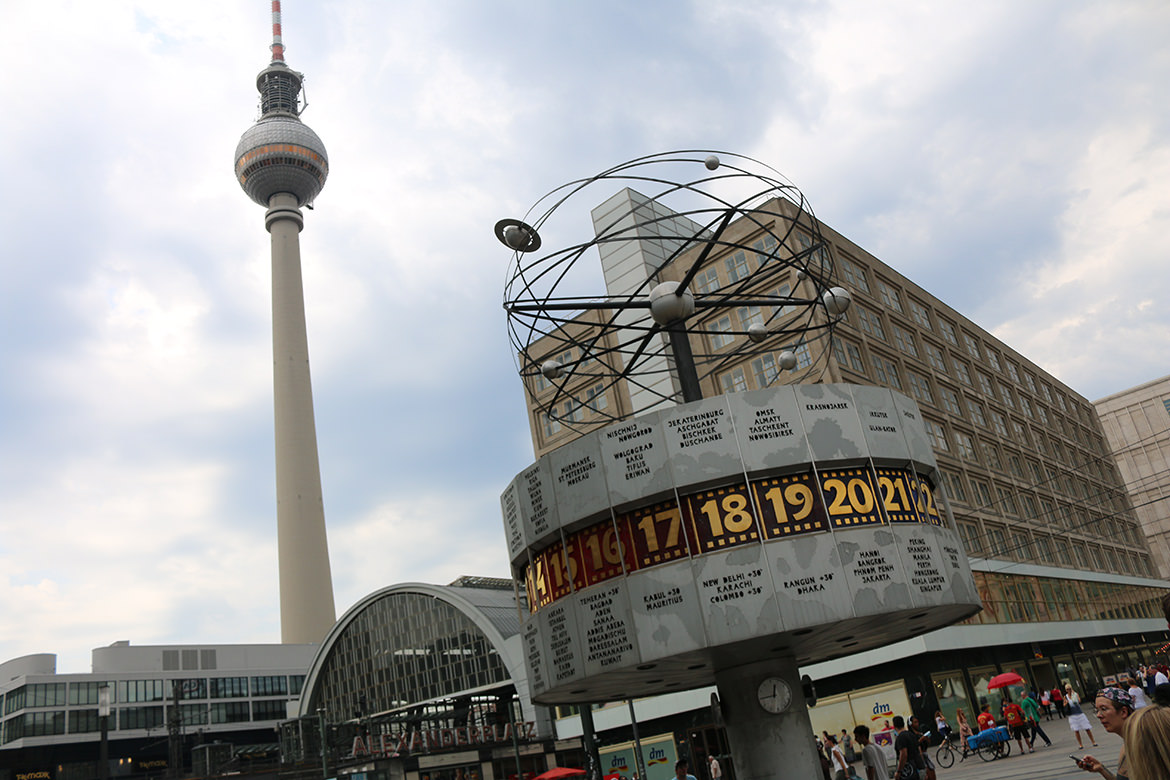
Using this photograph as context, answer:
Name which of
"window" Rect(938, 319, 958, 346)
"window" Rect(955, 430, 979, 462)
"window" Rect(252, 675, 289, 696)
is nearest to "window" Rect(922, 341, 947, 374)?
"window" Rect(938, 319, 958, 346)

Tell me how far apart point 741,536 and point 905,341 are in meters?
45.3

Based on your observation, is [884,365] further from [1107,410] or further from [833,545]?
[1107,410]

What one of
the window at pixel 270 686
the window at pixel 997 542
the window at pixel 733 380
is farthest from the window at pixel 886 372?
the window at pixel 270 686

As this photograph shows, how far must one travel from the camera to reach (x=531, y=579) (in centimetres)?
1530

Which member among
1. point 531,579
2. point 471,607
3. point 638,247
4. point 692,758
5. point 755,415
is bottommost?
point 692,758

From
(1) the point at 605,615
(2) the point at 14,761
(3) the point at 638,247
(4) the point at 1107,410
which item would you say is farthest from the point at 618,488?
(4) the point at 1107,410

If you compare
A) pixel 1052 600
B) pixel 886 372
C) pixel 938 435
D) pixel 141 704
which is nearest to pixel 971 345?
pixel 938 435

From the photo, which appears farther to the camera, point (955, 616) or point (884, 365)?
point (884, 365)

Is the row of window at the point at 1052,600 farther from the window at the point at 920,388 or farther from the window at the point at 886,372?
the window at the point at 886,372

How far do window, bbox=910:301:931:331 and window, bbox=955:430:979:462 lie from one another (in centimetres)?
766

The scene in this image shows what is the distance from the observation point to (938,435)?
51781 millimetres

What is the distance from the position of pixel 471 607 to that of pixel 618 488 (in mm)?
51930

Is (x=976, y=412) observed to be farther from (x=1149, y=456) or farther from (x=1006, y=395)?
(x=1149, y=456)

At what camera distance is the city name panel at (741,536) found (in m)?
12.1
